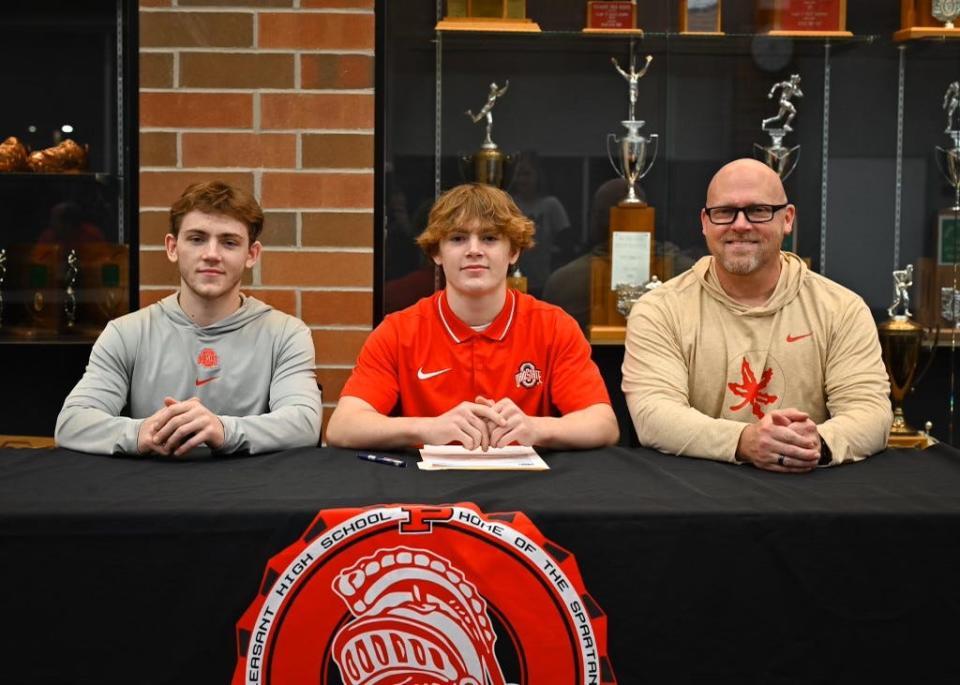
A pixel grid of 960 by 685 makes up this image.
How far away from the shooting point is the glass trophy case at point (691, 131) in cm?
344

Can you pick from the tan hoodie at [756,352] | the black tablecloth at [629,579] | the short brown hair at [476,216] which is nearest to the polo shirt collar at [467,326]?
the short brown hair at [476,216]

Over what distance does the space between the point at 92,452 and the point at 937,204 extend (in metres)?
2.46

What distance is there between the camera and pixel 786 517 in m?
1.74

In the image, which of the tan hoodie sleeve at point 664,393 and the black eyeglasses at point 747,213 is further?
the black eyeglasses at point 747,213

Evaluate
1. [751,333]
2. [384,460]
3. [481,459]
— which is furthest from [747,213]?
[384,460]

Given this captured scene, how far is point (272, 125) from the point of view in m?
3.15

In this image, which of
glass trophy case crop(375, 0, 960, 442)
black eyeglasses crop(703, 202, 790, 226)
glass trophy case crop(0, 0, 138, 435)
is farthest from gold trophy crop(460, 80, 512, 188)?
black eyeglasses crop(703, 202, 790, 226)

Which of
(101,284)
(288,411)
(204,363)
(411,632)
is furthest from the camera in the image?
(101,284)

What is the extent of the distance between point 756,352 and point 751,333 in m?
0.04

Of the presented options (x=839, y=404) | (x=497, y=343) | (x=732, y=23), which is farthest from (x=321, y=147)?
(x=839, y=404)

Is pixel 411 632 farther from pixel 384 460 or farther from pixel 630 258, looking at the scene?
pixel 630 258

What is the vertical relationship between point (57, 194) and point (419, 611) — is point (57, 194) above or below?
above

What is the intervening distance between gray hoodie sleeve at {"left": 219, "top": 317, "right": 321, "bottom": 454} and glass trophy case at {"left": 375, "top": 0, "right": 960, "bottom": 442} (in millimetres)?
935

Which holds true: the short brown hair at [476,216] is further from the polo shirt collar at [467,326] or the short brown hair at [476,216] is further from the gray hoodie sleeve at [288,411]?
the gray hoodie sleeve at [288,411]
